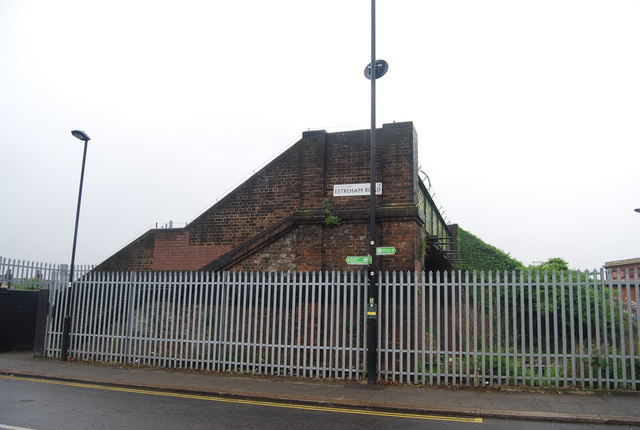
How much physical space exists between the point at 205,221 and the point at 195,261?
3.88 ft

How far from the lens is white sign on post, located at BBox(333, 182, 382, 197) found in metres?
11.0

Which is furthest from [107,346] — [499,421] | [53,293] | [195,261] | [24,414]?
[499,421]

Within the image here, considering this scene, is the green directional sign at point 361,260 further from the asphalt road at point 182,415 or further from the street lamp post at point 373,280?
the asphalt road at point 182,415

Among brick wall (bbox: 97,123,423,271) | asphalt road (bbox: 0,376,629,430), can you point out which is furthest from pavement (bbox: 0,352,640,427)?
brick wall (bbox: 97,123,423,271)

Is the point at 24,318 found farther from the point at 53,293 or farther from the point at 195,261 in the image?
the point at 195,261

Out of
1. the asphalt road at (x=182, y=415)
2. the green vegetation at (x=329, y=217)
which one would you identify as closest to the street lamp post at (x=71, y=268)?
the asphalt road at (x=182, y=415)

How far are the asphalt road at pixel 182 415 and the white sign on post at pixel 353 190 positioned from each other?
527 centimetres

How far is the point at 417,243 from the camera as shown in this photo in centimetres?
1073

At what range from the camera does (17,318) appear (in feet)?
45.2

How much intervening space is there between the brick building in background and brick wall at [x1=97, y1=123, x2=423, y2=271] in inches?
0.9

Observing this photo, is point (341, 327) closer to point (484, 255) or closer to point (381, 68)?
point (381, 68)

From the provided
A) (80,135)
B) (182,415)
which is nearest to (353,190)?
(182,415)

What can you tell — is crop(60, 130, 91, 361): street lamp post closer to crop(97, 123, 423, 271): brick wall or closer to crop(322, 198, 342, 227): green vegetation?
crop(97, 123, 423, 271): brick wall

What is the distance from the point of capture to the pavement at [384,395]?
6949 mm
